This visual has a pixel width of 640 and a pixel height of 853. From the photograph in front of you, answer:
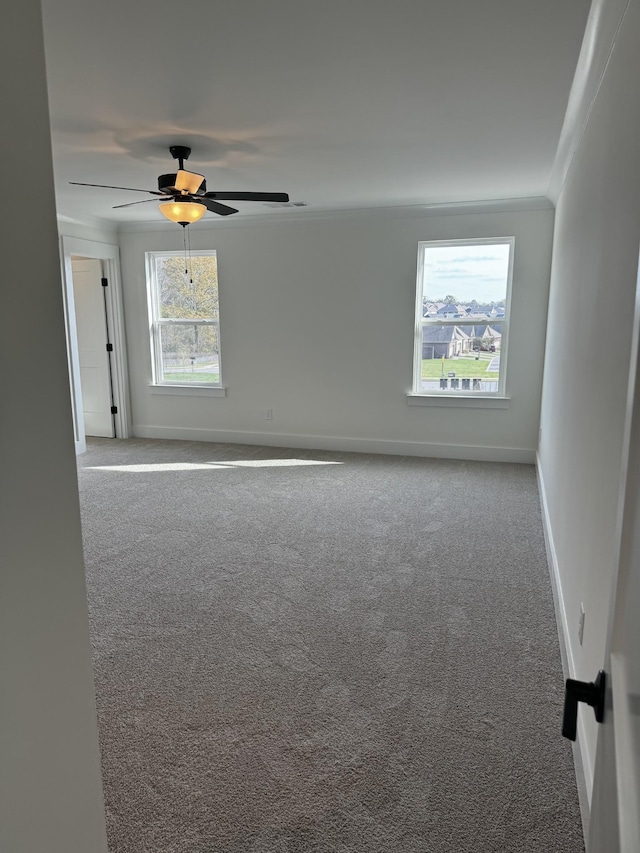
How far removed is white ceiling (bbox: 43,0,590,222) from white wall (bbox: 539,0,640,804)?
1.37 ft

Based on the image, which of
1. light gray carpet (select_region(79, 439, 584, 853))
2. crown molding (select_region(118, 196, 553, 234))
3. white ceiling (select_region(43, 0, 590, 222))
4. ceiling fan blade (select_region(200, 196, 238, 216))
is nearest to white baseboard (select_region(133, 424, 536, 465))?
light gray carpet (select_region(79, 439, 584, 853))

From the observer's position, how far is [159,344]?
6.90 meters

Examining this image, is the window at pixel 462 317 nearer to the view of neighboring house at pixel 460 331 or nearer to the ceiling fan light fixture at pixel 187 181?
the view of neighboring house at pixel 460 331

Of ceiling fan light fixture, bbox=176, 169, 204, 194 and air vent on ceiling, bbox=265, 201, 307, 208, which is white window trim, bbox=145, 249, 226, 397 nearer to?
air vent on ceiling, bbox=265, 201, 307, 208

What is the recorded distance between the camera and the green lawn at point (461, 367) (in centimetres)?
575

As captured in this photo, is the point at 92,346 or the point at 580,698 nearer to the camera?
the point at 580,698

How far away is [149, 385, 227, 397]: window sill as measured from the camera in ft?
21.9

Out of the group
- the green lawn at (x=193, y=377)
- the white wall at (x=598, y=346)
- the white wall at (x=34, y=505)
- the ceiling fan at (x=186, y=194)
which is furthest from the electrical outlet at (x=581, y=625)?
the green lawn at (x=193, y=377)

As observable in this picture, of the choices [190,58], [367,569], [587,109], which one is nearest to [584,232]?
[587,109]

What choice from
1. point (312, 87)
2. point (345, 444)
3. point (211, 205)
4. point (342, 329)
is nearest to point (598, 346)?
point (312, 87)

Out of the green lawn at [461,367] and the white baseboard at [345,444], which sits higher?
the green lawn at [461,367]

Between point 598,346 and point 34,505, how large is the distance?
1865mm

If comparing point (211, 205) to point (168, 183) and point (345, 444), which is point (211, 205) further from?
point (345, 444)

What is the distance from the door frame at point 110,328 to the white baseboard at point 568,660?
4.81 m
